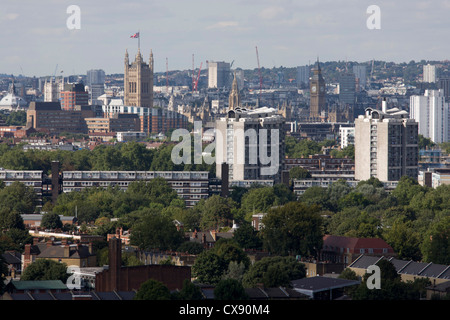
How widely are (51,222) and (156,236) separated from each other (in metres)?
13.2

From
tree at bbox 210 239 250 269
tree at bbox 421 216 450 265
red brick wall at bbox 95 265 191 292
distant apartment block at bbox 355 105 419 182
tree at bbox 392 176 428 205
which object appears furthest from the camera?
distant apartment block at bbox 355 105 419 182

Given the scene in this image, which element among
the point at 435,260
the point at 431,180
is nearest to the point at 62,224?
the point at 435,260

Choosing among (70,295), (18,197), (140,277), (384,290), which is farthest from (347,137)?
(70,295)

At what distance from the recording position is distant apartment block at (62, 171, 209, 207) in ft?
358

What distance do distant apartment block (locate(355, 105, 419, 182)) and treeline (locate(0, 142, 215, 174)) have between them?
454 inches

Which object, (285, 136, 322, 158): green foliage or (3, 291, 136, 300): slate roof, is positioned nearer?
(3, 291, 136, 300): slate roof

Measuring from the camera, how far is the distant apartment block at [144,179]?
109 m

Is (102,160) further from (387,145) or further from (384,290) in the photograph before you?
(384,290)

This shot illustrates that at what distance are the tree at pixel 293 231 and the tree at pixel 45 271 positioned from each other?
14.5 m

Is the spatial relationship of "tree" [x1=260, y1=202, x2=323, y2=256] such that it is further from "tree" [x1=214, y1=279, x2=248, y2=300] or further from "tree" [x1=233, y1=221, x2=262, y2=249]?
"tree" [x1=214, y1=279, x2=248, y2=300]

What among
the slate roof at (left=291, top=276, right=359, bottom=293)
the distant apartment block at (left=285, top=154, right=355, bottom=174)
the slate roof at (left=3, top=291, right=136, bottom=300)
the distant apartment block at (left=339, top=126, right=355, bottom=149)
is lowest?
the distant apartment block at (left=339, top=126, right=355, bottom=149)

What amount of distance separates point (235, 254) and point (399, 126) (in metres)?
52.8

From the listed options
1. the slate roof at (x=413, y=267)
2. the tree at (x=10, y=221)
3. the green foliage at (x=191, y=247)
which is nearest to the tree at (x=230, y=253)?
the green foliage at (x=191, y=247)

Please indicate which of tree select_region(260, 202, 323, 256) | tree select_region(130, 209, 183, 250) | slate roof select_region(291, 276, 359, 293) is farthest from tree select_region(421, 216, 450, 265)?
tree select_region(130, 209, 183, 250)
